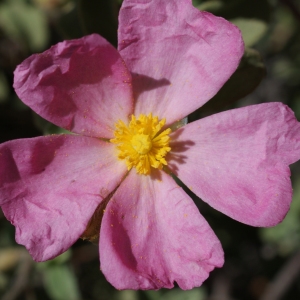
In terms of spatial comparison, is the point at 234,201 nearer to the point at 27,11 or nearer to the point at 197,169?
the point at 197,169

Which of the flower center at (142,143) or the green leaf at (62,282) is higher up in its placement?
the flower center at (142,143)

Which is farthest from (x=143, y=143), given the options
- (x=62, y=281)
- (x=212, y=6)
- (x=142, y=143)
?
(x=62, y=281)

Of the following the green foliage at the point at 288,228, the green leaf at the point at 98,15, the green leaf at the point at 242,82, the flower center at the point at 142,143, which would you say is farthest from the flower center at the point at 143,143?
the green foliage at the point at 288,228

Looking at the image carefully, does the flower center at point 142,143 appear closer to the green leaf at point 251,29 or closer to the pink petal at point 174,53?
the pink petal at point 174,53

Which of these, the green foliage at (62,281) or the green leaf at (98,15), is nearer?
the green leaf at (98,15)

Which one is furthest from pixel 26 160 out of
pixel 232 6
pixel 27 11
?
pixel 27 11

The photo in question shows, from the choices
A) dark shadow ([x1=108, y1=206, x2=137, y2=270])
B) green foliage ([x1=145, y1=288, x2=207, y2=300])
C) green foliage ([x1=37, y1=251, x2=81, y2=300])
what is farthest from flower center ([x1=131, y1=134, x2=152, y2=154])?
green foliage ([x1=145, y1=288, x2=207, y2=300])

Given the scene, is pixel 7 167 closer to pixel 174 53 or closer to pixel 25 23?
pixel 174 53

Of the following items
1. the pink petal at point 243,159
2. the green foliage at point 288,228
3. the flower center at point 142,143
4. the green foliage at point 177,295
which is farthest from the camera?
the green foliage at point 288,228
